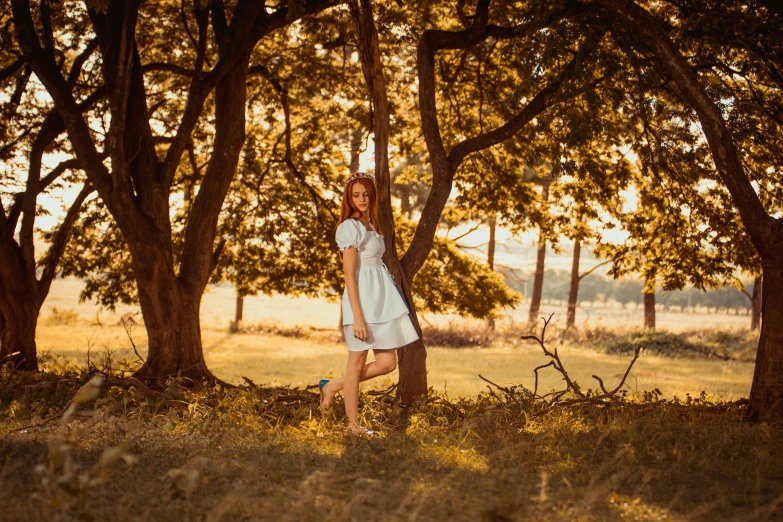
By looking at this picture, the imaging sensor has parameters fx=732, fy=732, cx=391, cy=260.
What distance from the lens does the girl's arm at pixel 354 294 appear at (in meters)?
5.59

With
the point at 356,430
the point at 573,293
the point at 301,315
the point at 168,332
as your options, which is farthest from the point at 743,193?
the point at 301,315

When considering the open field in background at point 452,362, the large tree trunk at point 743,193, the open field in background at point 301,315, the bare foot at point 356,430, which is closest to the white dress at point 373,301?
the bare foot at point 356,430

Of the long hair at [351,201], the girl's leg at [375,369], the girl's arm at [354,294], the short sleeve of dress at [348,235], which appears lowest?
the girl's leg at [375,369]

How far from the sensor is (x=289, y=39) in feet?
39.5

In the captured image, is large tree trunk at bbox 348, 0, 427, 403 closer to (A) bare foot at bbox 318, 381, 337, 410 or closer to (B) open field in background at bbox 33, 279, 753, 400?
(A) bare foot at bbox 318, 381, 337, 410

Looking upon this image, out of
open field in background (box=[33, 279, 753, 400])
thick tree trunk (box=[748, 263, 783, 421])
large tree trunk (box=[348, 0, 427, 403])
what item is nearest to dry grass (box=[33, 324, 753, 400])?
open field in background (box=[33, 279, 753, 400])

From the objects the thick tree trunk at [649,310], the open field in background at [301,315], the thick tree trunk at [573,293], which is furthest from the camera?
the open field in background at [301,315]

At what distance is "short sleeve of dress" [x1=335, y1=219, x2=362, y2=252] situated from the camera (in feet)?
18.8

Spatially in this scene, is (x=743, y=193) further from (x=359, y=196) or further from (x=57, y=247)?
(x=57, y=247)

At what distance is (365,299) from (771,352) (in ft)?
12.3

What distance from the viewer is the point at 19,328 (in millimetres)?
10367

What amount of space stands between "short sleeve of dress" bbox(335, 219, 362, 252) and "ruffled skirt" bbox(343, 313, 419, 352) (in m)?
0.64

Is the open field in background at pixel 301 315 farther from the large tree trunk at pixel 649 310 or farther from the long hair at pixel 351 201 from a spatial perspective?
the long hair at pixel 351 201

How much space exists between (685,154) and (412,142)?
442cm
